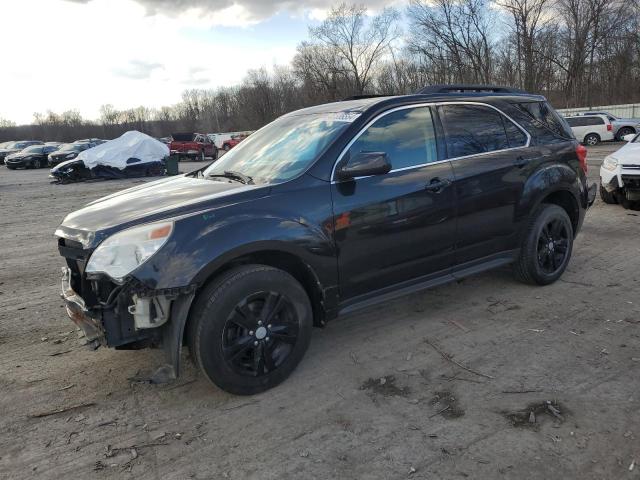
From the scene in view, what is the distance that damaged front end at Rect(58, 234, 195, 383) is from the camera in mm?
2867

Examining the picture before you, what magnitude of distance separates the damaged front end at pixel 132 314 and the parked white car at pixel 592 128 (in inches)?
1055

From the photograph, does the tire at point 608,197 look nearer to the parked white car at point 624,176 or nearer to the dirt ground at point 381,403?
the parked white car at point 624,176

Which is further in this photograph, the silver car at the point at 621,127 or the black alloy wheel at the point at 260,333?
the silver car at the point at 621,127

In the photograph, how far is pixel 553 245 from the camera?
4.98 meters

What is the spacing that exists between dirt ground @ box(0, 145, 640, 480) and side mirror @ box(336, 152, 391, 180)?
1.39m

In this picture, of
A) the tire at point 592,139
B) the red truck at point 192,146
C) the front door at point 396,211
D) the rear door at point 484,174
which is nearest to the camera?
the front door at point 396,211

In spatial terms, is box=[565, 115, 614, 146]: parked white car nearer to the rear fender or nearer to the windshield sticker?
the rear fender

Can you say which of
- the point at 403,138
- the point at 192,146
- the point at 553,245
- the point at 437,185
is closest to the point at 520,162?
the point at 553,245

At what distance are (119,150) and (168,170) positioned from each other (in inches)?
97.6

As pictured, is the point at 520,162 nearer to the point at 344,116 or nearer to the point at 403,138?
the point at 403,138

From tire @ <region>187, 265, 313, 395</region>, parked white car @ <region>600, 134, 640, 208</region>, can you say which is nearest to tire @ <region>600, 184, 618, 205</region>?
parked white car @ <region>600, 134, 640, 208</region>

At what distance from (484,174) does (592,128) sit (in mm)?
25129

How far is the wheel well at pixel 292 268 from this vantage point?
3189mm

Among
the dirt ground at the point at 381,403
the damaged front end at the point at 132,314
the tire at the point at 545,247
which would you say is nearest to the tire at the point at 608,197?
the tire at the point at 545,247
